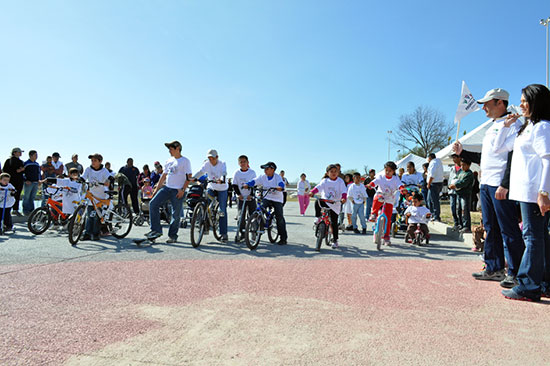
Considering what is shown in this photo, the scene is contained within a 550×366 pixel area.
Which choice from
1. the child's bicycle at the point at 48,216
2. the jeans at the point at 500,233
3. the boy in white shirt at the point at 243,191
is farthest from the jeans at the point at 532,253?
the child's bicycle at the point at 48,216

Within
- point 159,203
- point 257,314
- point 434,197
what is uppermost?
point 434,197

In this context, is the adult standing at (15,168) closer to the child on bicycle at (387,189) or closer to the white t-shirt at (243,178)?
the white t-shirt at (243,178)

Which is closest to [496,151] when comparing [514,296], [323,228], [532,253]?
[532,253]

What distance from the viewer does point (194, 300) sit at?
13.4 ft

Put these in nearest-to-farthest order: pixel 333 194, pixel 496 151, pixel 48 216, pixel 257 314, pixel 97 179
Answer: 1. pixel 257 314
2. pixel 496 151
3. pixel 333 194
4. pixel 97 179
5. pixel 48 216

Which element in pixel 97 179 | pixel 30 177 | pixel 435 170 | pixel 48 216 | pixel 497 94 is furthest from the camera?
pixel 30 177

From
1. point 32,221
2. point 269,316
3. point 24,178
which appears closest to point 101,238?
point 32,221

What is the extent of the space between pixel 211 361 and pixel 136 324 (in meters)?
1.04

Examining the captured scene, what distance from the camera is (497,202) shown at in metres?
4.80

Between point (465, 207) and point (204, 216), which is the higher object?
point (465, 207)

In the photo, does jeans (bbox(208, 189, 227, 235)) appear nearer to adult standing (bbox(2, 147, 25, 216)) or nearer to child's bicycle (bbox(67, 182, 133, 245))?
child's bicycle (bbox(67, 182, 133, 245))

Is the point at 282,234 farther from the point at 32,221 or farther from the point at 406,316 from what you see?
the point at 32,221

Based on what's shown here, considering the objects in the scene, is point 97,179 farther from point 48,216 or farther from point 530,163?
point 530,163

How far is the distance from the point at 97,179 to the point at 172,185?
182cm
